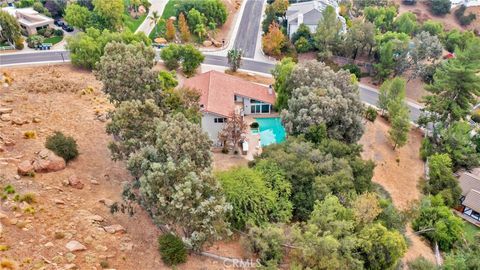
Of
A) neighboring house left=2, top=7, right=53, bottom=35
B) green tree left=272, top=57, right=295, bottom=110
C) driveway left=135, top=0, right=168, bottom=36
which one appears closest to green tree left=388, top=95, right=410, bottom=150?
green tree left=272, top=57, right=295, bottom=110

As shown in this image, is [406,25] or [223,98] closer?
[223,98]

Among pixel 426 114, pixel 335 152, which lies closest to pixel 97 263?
pixel 335 152

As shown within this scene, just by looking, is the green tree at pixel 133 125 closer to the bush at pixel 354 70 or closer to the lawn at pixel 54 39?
the bush at pixel 354 70

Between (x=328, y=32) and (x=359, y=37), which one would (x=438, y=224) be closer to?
(x=359, y=37)

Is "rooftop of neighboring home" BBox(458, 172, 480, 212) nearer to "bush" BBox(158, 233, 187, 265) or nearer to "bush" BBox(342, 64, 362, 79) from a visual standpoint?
"bush" BBox(342, 64, 362, 79)

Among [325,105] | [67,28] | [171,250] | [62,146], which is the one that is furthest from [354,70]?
[67,28]

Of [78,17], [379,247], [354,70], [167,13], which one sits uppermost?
[78,17]

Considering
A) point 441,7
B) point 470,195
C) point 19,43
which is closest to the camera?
point 470,195
